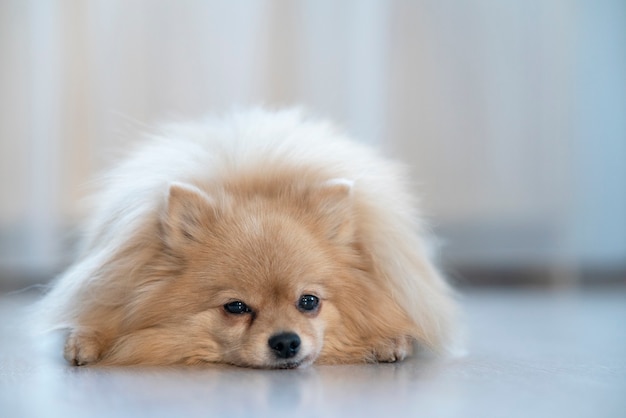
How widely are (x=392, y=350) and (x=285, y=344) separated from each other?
1.24ft

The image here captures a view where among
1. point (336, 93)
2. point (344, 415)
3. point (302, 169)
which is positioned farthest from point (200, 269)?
point (336, 93)

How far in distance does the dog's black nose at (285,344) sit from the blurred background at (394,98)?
2439 mm

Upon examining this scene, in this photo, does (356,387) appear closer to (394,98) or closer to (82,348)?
(82,348)

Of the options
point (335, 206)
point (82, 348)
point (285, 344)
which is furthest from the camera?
point (335, 206)

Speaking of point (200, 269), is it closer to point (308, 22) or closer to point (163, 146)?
point (163, 146)

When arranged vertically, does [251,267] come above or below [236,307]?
above

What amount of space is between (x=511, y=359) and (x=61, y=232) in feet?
9.58

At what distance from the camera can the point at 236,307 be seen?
2.30 metres

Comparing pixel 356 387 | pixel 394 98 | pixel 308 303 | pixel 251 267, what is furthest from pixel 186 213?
pixel 394 98

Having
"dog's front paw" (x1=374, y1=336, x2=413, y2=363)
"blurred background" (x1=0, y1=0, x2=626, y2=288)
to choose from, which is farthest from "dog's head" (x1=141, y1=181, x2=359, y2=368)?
"blurred background" (x1=0, y1=0, x2=626, y2=288)

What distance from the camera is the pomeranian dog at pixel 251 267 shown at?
2.30 metres

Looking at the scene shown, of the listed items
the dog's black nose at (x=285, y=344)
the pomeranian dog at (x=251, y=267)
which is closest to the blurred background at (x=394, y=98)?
the pomeranian dog at (x=251, y=267)

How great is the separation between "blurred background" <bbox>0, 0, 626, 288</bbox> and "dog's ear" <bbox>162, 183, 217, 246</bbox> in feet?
7.01

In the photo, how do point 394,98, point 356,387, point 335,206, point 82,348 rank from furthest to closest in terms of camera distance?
point 394,98 → point 335,206 → point 82,348 → point 356,387
